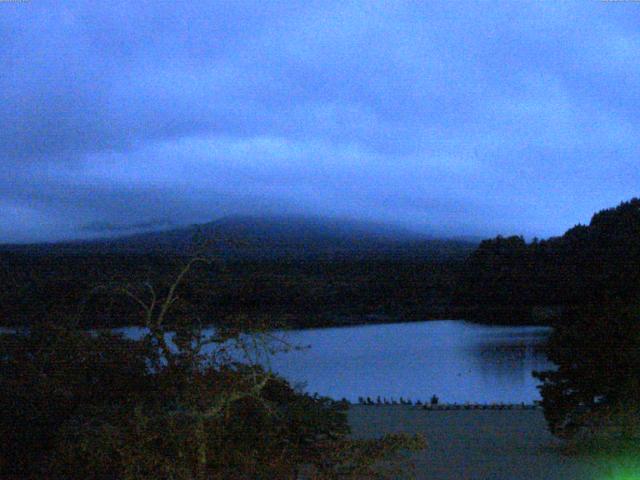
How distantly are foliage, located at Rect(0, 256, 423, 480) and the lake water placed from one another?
8925mm

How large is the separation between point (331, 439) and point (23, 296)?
4140mm

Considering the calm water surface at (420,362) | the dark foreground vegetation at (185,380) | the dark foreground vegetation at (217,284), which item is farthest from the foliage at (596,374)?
the calm water surface at (420,362)

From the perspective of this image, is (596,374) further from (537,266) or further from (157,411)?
(537,266)

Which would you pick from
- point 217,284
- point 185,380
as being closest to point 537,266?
point 217,284

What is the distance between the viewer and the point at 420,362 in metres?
22.8

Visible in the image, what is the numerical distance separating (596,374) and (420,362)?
11810mm

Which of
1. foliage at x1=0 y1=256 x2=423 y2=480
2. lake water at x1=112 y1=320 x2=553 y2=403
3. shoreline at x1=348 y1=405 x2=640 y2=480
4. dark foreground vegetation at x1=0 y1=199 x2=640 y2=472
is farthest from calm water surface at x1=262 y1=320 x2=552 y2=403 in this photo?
foliage at x1=0 y1=256 x2=423 y2=480

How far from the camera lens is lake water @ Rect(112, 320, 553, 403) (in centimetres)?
1870

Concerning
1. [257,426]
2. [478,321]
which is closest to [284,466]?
[257,426]

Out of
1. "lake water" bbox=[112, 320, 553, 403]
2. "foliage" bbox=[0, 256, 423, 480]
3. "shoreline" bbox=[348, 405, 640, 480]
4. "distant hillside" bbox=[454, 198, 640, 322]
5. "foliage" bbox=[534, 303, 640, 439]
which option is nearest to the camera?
"foliage" bbox=[0, 256, 423, 480]

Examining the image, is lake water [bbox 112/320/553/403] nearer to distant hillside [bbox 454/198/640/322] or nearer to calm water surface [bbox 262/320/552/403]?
calm water surface [bbox 262/320/552/403]

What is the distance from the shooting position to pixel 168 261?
792 cm

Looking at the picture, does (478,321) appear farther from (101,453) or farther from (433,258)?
(101,453)

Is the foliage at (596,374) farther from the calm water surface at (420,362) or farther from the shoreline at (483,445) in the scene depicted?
the calm water surface at (420,362)
